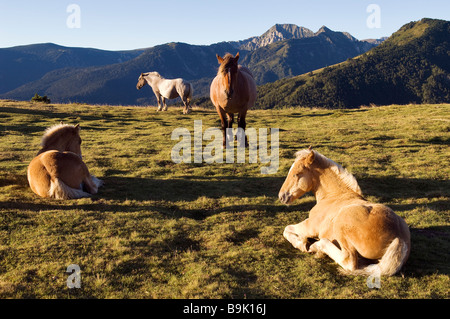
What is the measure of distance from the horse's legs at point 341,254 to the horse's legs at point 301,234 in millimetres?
429

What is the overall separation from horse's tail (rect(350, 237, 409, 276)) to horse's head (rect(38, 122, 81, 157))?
8924 mm

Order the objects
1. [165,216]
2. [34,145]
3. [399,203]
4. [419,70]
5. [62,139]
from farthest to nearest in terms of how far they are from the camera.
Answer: [419,70] < [34,145] < [62,139] < [399,203] < [165,216]

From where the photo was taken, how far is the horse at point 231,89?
11664 millimetres

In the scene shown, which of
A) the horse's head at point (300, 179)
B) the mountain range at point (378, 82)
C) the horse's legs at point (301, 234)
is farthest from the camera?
the mountain range at point (378, 82)

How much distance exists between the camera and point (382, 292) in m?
4.82

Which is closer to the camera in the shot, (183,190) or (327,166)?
(327,166)

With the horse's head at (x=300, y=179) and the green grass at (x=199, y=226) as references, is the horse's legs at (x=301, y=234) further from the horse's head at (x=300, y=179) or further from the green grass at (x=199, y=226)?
the horse's head at (x=300, y=179)

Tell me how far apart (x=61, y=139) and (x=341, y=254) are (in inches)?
340

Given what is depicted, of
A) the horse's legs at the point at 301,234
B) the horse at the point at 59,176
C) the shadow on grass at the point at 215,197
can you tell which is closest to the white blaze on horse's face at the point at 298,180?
the horse's legs at the point at 301,234

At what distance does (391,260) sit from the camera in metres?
5.01

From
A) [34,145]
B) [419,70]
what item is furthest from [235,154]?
[419,70]
